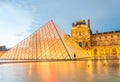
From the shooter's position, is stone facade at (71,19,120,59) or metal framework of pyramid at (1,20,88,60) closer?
metal framework of pyramid at (1,20,88,60)

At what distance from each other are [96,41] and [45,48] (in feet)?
129

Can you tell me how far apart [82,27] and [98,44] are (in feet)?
28.6

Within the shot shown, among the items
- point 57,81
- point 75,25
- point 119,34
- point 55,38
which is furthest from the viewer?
point 75,25

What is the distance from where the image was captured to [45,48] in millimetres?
33219

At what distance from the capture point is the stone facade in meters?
65.1

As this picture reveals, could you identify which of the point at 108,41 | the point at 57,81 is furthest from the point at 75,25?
the point at 57,81

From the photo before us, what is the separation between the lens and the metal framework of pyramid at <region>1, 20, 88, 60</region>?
32.1 m

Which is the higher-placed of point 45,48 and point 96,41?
point 96,41

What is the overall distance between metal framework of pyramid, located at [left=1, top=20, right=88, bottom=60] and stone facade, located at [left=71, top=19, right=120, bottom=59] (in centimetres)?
2982

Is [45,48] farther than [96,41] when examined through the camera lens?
No

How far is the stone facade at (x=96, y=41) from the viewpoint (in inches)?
2562

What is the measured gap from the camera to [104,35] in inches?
2670

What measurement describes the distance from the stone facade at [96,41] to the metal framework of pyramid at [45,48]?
29.8 m

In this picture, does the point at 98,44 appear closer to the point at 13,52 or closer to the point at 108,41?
the point at 108,41
